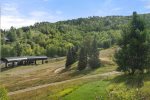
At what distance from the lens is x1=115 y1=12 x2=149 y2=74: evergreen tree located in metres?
73.0

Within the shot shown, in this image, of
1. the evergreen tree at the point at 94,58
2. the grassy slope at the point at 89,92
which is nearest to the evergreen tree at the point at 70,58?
the evergreen tree at the point at 94,58

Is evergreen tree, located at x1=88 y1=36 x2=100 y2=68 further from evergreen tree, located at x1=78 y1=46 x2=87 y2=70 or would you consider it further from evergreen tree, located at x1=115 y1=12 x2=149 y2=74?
evergreen tree, located at x1=115 y1=12 x2=149 y2=74

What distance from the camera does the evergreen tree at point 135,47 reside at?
2874 inches

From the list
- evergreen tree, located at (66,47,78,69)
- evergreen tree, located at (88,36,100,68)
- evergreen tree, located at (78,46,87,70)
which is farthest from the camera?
evergreen tree, located at (66,47,78,69)

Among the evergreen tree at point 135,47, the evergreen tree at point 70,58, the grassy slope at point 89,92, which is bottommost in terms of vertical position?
the grassy slope at point 89,92

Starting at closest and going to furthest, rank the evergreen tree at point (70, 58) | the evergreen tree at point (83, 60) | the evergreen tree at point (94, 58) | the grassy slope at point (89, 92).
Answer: the grassy slope at point (89, 92), the evergreen tree at point (94, 58), the evergreen tree at point (83, 60), the evergreen tree at point (70, 58)

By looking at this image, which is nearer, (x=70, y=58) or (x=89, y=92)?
(x=89, y=92)

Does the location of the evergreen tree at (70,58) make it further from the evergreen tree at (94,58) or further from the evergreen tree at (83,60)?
the evergreen tree at (94,58)

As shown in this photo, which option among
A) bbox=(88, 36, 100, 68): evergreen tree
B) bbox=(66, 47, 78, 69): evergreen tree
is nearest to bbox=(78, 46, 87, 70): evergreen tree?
bbox=(88, 36, 100, 68): evergreen tree

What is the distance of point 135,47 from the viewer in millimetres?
73500

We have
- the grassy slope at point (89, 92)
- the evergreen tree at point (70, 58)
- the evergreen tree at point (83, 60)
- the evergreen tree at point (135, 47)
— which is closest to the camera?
the grassy slope at point (89, 92)

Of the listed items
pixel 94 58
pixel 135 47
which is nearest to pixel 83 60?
pixel 94 58

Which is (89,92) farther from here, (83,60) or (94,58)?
(83,60)

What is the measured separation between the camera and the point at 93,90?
207 feet
